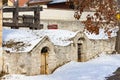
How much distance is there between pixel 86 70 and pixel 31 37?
410cm

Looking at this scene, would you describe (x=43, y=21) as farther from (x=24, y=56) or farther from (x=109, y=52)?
(x=24, y=56)

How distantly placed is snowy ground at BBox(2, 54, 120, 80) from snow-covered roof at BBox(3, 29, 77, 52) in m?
1.77

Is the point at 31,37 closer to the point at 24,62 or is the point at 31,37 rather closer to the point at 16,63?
the point at 24,62

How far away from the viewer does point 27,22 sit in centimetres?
2781

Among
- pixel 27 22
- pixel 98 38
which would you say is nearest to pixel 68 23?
pixel 98 38

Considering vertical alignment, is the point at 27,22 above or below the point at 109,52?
above

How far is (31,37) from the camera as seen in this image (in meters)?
26.6

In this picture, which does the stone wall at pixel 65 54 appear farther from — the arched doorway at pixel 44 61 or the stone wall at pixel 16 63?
the stone wall at pixel 16 63

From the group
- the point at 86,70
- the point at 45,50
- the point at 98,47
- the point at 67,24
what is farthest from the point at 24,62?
the point at 67,24

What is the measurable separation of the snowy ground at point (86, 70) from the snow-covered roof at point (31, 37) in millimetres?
1771

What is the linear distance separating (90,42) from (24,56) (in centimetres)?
753

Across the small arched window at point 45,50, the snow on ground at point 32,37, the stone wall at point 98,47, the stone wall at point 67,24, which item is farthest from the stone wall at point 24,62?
the stone wall at point 67,24

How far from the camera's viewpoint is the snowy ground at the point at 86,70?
23406 millimetres

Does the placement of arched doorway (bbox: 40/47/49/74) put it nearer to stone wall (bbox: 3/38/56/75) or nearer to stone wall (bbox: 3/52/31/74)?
stone wall (bbox: 3/38/56/75)
